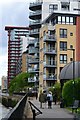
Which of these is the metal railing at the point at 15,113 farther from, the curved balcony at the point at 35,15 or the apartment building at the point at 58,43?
the curved balcony at the point at 35,15

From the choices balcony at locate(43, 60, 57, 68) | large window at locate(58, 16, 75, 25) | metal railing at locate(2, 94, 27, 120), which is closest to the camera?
metal railing at locate(2, 94, 27, 120)

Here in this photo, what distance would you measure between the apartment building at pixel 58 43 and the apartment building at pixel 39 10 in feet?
26.5

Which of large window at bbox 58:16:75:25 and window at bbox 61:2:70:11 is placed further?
window at bbox 61:2:70:11

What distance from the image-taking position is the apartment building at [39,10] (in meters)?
105

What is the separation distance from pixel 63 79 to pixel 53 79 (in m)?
32.8

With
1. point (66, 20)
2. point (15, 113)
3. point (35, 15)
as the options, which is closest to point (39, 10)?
point (35, 15)

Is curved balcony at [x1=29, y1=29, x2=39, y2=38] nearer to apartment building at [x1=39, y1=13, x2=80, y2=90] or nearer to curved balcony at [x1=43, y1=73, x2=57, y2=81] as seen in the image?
apartment building at [x1=39, y1=13, x2=80, y2=90]

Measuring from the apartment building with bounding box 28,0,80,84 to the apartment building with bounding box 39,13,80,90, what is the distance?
26.5 feet

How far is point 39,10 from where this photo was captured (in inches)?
4417

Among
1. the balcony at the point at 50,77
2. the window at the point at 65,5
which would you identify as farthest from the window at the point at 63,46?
the window at the point at 65,5

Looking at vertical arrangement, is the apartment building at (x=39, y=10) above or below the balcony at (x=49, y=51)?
above

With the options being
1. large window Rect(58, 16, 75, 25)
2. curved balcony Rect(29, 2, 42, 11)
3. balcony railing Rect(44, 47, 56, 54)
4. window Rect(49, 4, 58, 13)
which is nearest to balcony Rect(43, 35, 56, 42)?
balcony railing Rect(44, 47, 56, 54)

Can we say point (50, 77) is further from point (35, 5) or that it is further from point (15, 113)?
point (15, 113)

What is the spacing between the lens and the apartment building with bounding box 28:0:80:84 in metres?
105
